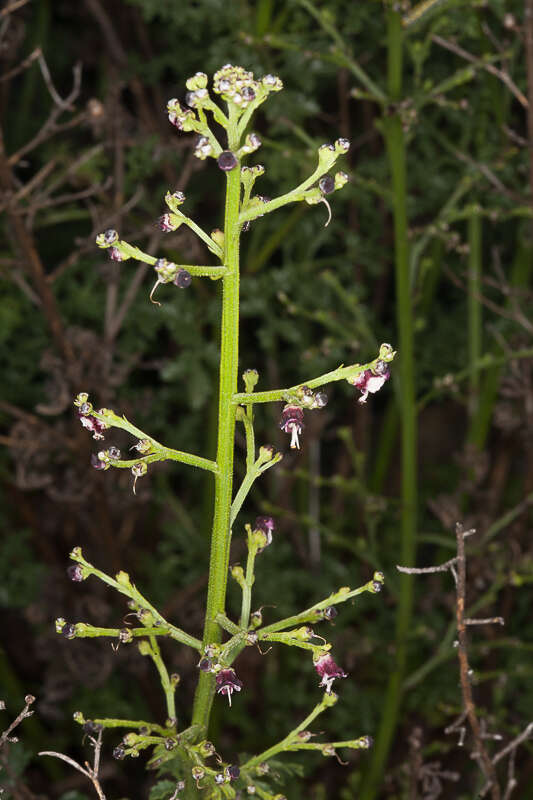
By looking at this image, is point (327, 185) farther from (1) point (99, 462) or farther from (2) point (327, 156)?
(1) point (99, 462)

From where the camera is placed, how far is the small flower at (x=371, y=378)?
0.87 m

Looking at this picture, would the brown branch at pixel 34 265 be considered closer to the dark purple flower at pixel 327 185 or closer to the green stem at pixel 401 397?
the green stem at pixel 401 397

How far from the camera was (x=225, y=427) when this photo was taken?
3.02ft

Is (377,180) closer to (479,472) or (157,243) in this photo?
(157,243)

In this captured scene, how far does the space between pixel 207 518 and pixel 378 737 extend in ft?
1.90

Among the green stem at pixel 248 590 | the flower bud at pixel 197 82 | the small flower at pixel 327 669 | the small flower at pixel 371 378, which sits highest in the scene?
the flower bud at pixel 197 82

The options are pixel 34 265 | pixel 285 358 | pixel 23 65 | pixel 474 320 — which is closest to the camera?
pixel 23 65

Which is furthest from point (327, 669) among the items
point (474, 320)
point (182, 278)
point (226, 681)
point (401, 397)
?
point (474, 320)

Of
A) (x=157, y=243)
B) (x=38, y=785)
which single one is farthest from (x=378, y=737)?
(x=157, y=243)

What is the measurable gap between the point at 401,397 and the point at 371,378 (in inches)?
33.1

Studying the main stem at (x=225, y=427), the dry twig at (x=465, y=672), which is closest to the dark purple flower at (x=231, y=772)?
the main stem at (x=225, y=427)

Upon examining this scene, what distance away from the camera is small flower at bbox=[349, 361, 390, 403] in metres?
0.87

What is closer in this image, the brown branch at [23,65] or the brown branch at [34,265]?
the brown branch at [23,65]

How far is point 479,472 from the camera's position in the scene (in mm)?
1814
